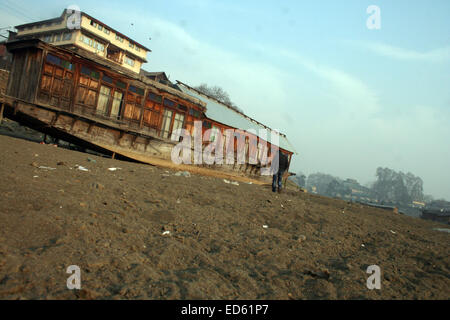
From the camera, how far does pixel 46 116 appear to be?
10.3 m

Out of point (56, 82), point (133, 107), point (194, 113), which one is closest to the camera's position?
point (56, 82)

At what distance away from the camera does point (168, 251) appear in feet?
11.2

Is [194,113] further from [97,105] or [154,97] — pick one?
[97,105]

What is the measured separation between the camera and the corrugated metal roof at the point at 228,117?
1780 cm

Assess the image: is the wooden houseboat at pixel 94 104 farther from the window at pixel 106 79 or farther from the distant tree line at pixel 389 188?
the distant tree line at pixel 389 188

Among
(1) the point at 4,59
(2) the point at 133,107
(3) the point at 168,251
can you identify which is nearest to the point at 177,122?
(2) the point at 133,107

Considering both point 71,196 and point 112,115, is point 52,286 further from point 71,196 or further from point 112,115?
point 112,115

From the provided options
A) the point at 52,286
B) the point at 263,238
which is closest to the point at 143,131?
the point at 263,238

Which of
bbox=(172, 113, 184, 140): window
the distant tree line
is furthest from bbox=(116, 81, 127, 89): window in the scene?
the distant tree line

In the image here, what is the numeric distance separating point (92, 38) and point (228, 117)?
1264 inches

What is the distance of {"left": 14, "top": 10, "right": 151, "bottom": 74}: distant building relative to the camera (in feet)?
127

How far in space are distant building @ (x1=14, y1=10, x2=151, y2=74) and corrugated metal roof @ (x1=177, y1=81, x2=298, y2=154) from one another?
24105 mm
